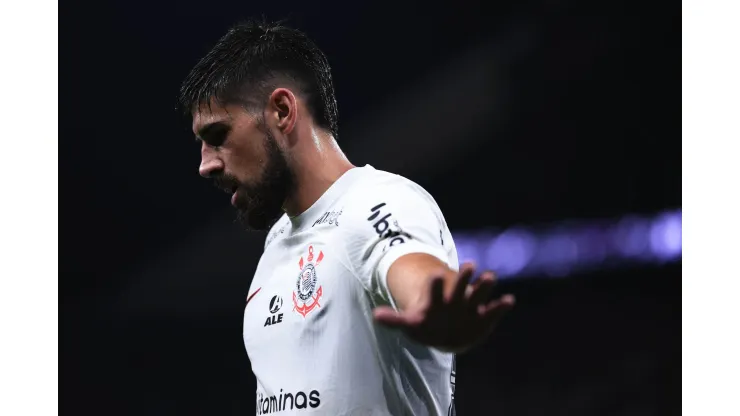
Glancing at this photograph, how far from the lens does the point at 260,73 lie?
1.98m

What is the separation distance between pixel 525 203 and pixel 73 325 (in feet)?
7.68

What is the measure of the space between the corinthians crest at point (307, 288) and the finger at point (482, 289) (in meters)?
0.60

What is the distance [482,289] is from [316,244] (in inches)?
27.6

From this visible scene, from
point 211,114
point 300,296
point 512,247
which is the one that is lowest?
point 300,296

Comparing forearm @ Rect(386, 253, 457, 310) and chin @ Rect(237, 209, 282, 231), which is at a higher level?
chin @ Rect(237, 209, 282, 231)

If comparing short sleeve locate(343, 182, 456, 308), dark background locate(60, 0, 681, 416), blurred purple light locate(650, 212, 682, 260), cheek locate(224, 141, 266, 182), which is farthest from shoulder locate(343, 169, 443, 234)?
blurred purple light locate(650, 212, 682, 260)

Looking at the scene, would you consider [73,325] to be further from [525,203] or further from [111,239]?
[525,203]

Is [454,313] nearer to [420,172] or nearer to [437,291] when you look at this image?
[437,291]

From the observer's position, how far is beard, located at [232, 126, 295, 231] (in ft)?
6.27

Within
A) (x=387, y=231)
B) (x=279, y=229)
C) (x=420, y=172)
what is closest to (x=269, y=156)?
(x=279, y=229)

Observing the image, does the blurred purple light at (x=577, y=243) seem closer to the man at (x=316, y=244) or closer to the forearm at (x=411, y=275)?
the man at (x=316, y=244)

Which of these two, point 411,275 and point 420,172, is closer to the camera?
point 411,275

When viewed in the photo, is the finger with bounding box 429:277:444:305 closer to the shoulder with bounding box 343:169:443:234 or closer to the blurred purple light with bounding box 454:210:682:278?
the shoulder with bounding box 343:169:443:234

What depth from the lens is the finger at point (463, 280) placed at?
3.72ft
